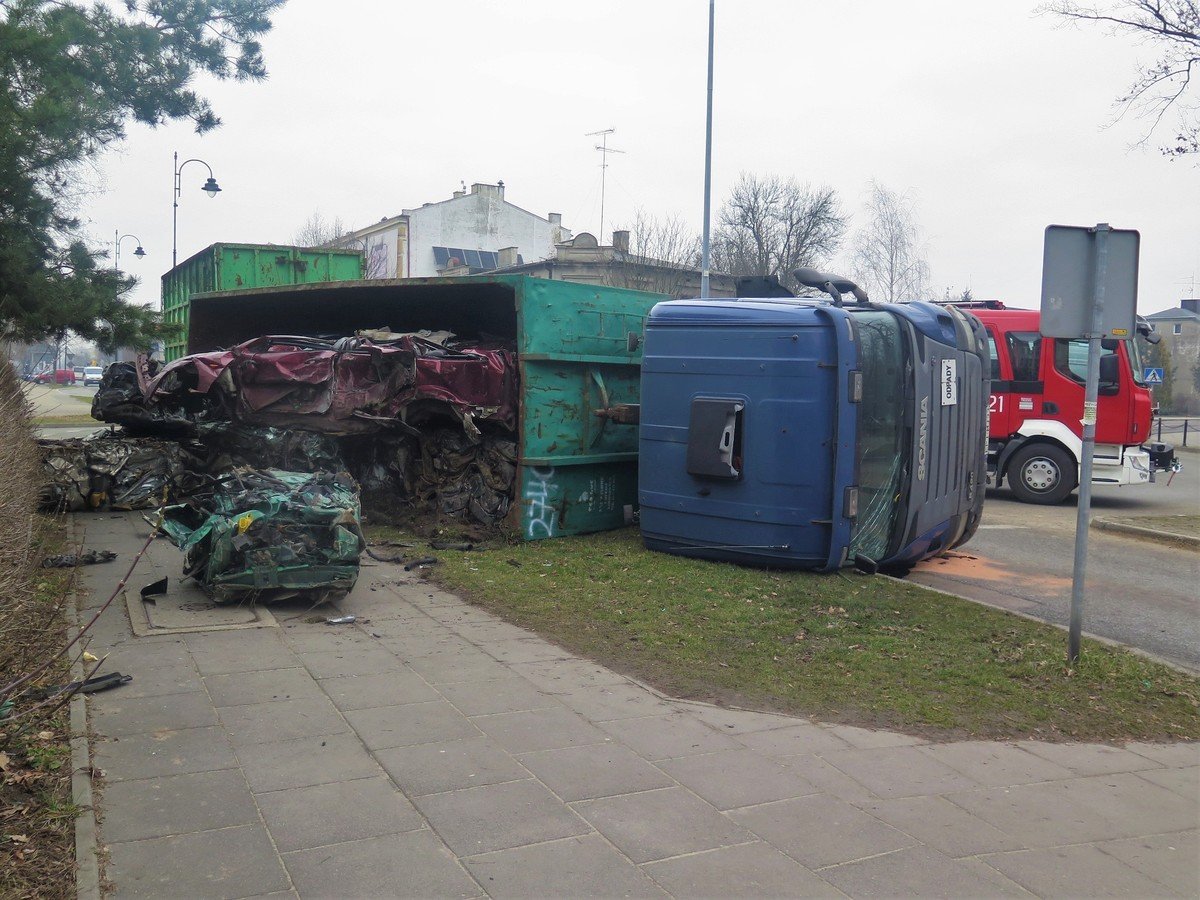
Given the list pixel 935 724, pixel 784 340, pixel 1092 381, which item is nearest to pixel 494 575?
pixel 784 340

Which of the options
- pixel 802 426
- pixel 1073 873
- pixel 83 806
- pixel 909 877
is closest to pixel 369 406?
pixel 802 426

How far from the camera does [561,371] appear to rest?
9828 millimetres

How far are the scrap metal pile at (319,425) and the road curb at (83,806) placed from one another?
3461mm

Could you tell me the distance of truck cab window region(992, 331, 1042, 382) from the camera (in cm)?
1509

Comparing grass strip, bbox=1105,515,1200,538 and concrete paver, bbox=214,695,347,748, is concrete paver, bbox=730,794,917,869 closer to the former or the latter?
concrete paver, bbox=214,695,347,748

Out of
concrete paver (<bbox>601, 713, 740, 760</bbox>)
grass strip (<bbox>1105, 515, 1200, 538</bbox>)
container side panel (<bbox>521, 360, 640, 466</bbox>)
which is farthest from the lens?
grass strip (<bbox>1105, 515, 1200, 538</bbox>)

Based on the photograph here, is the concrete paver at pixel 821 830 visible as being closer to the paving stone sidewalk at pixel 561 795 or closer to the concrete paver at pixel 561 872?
the paving stone sidewalk at pixel 561 795

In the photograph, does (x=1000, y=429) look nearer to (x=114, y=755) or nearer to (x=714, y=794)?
(x=714, y=794)

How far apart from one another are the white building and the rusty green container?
3425 cm

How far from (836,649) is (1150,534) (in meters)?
7.89

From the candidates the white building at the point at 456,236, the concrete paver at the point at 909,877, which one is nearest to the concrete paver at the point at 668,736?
the concrete paver at the point at 909,877

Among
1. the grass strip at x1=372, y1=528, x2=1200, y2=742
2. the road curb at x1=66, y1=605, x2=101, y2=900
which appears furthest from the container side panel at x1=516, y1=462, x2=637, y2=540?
the road curb at x1=66, y1=605, x2=101, y2=900

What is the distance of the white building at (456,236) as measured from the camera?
54.7m

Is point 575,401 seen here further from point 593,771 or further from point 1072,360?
point 1072,360
